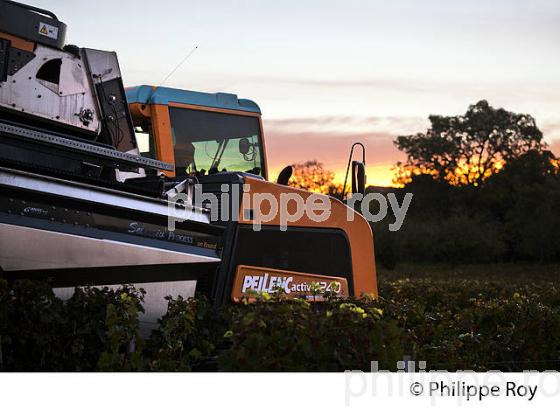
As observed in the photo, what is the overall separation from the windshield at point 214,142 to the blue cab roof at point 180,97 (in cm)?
10

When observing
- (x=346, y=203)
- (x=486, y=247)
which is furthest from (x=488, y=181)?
(x=346, y=203)

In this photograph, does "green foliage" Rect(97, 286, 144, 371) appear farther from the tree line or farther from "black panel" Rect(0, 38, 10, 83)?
the tree line

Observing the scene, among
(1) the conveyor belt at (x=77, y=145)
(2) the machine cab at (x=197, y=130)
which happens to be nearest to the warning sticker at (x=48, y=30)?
(1) the conveyor belt at (x=77, y=145)

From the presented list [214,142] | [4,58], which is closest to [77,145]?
[4,58]

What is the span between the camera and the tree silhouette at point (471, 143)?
74.4 meters

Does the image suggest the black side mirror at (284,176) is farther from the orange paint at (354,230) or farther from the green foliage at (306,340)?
the green foliage at (306,340)

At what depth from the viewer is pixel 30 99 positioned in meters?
7.82

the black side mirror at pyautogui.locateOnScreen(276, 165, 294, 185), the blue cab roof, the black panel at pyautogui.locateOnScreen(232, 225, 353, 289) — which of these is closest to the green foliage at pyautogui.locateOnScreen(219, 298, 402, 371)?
the black panel at pyautogui.locateOnScreen(232, 225, 353, 289)

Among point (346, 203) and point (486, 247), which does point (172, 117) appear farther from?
point (486, 247)

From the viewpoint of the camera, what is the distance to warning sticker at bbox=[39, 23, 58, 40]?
795 cm

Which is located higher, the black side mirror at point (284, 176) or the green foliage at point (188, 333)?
the black side mirror at point (284, 176)

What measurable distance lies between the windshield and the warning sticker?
2.13m

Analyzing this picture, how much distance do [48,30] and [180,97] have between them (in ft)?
7.61

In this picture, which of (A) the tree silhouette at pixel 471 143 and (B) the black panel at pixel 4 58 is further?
(A) the tree silhouette at pixel 471 143
